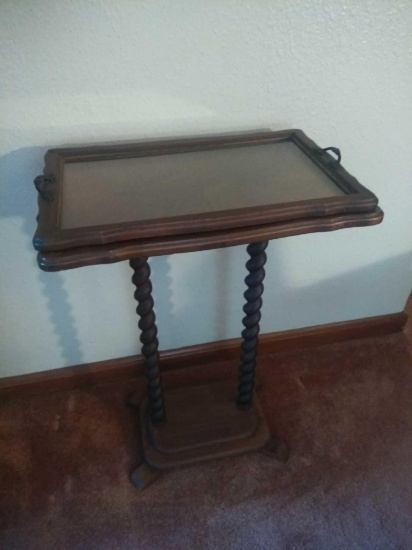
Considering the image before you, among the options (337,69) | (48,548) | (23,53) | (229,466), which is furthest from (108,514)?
(337,69)

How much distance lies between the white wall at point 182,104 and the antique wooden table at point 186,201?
0.09 meters

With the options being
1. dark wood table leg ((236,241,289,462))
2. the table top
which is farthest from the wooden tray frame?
dark wood table leg ((236,241,289,462))

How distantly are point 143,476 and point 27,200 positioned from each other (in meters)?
0.82

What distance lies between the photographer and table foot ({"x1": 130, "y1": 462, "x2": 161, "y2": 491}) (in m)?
1.24

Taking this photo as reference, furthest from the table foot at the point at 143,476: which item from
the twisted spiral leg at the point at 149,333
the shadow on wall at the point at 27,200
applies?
the shadow on wall at the point at 27,200

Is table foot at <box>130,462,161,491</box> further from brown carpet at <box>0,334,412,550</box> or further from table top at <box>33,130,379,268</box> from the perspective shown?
table top at <box>33,130,379,268</box>

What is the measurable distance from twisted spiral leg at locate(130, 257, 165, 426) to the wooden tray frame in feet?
0.63

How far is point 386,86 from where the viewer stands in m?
1.07

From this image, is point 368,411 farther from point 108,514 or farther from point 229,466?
point 108,514

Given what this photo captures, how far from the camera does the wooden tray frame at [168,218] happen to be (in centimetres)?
71

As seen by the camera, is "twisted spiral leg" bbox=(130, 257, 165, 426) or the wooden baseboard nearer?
"twisted spiral leg" bbox=(130, 257, 165, 426)

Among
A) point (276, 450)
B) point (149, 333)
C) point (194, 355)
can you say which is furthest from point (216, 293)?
point (276, 450)

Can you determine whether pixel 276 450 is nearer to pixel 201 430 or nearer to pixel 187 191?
pixel 201 430

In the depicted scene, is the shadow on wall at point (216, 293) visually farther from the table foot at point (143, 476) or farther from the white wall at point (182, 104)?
the table foot at point (143, 476)
